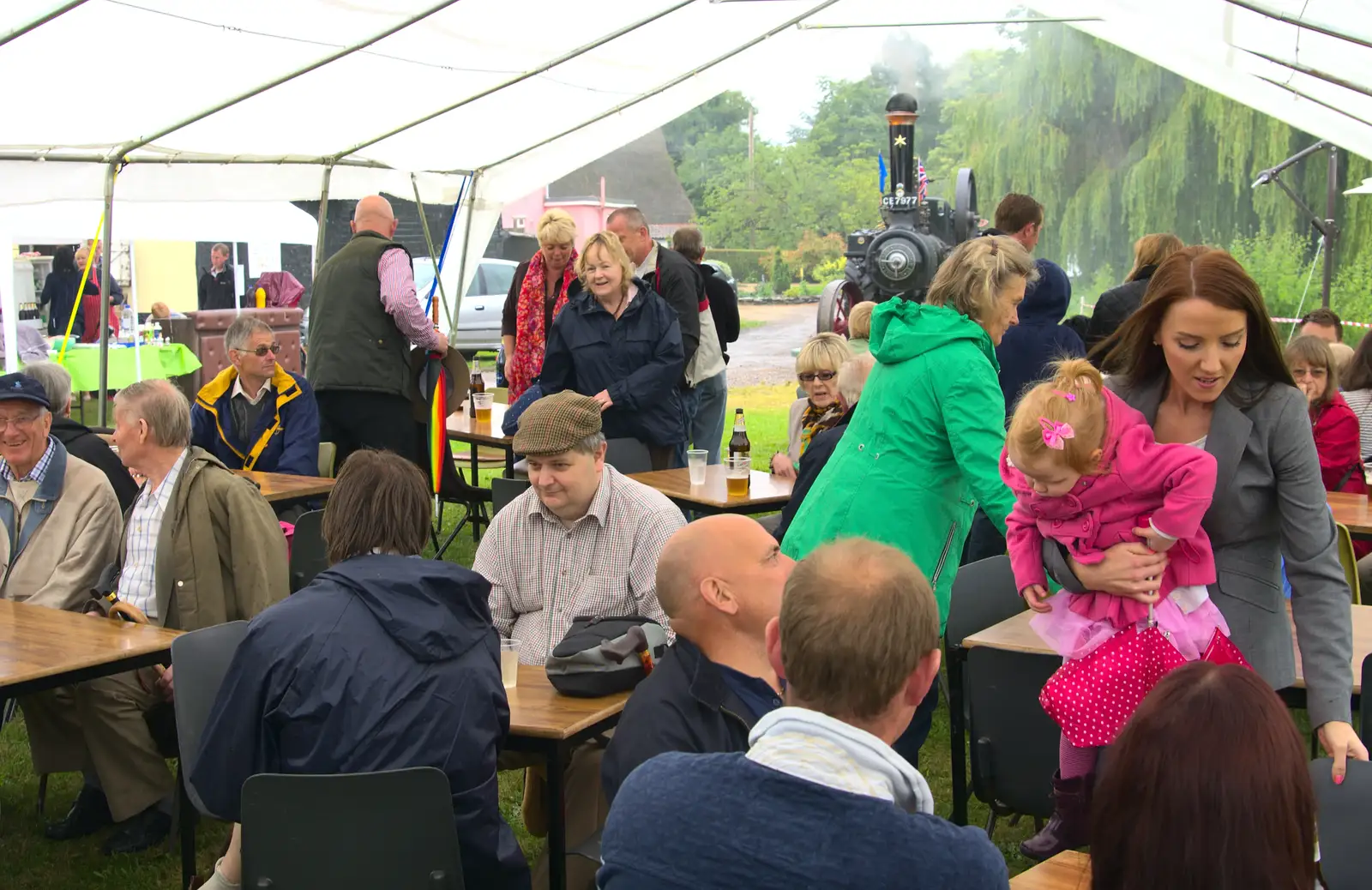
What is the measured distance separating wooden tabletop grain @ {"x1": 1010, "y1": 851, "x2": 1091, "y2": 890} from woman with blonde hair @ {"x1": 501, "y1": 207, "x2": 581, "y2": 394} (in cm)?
452

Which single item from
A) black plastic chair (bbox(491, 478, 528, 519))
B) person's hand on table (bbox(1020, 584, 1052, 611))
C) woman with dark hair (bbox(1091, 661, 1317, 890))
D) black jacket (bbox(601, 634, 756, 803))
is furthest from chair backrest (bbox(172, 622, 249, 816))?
woman with dark hair (bbox(1091, 661, 1317, 890))

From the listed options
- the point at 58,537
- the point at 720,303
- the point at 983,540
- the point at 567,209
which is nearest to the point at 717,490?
the point at 983,540

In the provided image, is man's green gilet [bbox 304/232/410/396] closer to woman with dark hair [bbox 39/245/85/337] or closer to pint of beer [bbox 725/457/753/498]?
pint of beer [bbox 725/457/753/498]

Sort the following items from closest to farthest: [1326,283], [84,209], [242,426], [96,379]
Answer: [242,426] < [84,209] < [96,379] < [1326,283]

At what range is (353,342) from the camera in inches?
255

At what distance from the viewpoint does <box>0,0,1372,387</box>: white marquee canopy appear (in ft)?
20.1

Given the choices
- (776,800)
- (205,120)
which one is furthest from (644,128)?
(776,800)

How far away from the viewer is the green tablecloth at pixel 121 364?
39.3ft

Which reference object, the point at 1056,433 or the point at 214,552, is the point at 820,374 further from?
the point at 1056,433

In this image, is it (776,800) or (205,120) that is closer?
(776,800)

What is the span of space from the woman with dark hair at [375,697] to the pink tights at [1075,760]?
114 centimetres

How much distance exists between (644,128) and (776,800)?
30.9 ft

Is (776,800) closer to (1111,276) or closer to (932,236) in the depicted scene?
(932,236)

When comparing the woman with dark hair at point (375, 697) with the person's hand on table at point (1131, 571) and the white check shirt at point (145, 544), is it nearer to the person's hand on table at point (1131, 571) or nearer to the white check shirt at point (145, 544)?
the person's hand on table at point (1131, 571)
